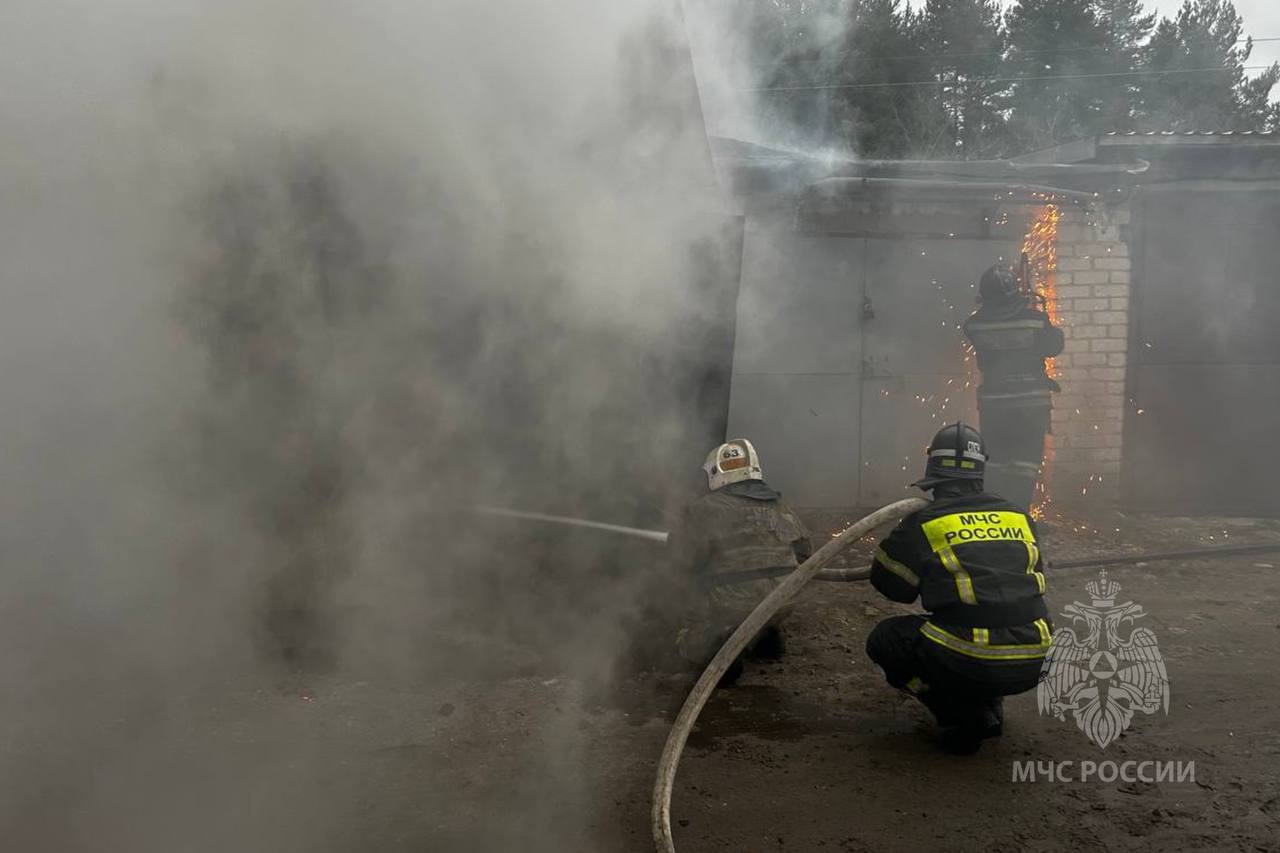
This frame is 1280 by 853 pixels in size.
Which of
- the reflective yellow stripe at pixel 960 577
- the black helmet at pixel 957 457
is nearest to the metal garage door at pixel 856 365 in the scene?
the black helmet at pixel 957 457

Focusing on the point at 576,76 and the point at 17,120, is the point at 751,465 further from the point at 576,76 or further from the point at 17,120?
the point at 17,120

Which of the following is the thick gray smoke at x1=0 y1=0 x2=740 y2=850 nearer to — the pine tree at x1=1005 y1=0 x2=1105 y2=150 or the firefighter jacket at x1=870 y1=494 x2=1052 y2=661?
the firefighter jacket at x1=870 y1=494 x2=1052 y2=661

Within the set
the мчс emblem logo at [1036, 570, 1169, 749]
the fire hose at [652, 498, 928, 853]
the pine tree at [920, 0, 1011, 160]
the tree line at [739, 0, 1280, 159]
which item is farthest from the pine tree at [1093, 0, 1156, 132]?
the fire hose at [652, 498, 928, 853]

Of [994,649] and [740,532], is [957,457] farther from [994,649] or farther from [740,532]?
[740,532]

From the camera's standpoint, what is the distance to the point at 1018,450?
20.3 ft

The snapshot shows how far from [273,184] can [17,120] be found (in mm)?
711

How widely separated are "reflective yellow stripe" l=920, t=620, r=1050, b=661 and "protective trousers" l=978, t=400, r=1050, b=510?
10.9 feet

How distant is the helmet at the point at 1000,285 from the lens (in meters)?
6.23

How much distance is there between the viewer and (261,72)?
92.1 inches

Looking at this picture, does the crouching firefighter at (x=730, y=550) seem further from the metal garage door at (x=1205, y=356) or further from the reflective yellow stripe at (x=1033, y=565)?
the metal garage door at (x=1205, y=356)

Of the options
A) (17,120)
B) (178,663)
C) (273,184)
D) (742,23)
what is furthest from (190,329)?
(742,23)

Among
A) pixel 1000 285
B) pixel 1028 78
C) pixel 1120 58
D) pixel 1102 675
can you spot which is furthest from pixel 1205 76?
pixel 1102 675

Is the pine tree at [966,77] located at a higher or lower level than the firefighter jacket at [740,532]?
higher

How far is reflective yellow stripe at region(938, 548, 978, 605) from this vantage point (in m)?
3.04
